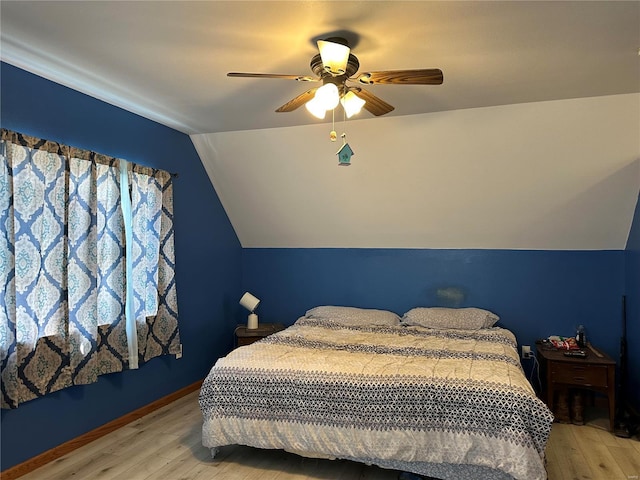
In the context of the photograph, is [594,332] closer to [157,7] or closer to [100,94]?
[157,7]

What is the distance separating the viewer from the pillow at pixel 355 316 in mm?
4207

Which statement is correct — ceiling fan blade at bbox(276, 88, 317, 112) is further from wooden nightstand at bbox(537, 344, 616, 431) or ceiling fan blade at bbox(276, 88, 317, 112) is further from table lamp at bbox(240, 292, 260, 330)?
wooden nightstand at bbox(537, 344, 616, 431)

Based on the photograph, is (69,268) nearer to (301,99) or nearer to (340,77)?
(301,99)

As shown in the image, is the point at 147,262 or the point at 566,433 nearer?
the point at 566,433

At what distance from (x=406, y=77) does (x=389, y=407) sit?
1.76 meters

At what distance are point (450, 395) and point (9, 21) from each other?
2.91 meters

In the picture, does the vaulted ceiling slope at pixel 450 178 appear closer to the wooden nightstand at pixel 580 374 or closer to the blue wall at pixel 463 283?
the blue wall at pixel 463 283

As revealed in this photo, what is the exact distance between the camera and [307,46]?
2439mm

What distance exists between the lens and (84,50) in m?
2.54

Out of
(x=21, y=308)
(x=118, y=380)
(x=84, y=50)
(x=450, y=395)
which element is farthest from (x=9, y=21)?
(x=450, y=395)

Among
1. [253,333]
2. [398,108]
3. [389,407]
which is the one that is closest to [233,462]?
[389,407]

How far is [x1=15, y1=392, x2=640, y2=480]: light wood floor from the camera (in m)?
2.72

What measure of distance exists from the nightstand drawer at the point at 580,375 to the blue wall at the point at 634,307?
40cm

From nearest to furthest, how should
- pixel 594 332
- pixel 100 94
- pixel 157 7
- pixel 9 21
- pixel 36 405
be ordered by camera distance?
pixel 157 7 → pixel 9 21 → pixel 36 405 → pixel 100 94 → pixel 594 332
